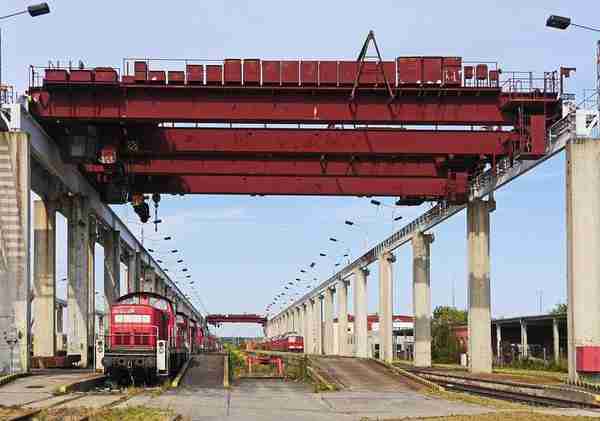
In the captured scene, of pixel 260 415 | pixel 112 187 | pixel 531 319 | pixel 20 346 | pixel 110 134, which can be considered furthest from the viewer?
pixel 531 319

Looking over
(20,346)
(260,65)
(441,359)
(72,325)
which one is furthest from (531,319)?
(20,346)

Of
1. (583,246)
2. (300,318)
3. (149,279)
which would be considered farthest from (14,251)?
(300,318)

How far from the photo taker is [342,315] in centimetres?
9919

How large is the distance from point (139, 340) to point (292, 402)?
1048 cm

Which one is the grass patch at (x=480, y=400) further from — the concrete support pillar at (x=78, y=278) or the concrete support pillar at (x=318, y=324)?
the concrete support pillar at (x=318, y=324)

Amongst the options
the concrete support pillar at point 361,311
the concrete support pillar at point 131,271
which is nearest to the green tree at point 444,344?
the concrete support pillar at point 361,311

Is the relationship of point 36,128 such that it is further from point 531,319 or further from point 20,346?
point 531,319

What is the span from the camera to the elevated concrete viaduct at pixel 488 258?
35656mm

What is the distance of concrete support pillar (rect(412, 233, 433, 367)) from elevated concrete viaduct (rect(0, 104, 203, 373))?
22192 mm

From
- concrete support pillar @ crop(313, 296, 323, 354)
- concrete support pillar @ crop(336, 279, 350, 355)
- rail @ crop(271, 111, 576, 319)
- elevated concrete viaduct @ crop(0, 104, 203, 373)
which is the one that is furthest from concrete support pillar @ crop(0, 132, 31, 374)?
concrete support pillar @ crop(313, 296, 323, 354)

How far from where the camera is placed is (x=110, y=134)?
139 feet

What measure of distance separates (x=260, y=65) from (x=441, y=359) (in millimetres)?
55314

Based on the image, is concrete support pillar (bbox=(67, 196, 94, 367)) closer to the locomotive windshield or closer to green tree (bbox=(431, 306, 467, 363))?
the locomotive windshield

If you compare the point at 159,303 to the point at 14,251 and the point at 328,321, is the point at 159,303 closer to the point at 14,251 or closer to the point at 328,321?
the point at 14,251
